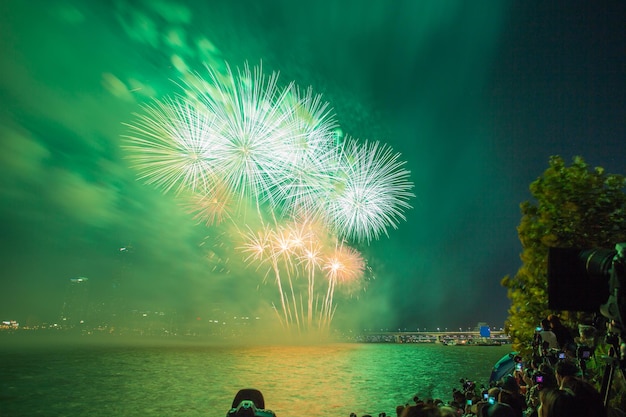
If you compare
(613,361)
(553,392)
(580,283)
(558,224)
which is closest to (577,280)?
(580,283)

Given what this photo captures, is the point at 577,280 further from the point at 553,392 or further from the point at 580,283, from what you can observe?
the point at 553,392

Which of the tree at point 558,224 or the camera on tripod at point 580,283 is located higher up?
the tree at point 558,224

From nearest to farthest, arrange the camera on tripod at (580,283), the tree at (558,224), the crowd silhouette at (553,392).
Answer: the crowd silhouette at (553,392) → the camera on tripod at (580,283) → the tree at (558,224)

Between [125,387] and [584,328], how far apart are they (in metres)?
78.3

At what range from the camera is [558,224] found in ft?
53.3

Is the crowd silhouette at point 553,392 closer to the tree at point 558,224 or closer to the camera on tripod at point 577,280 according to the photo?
the camera on tripod at point 577,280

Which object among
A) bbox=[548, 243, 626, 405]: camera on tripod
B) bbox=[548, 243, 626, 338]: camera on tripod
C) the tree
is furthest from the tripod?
the tree

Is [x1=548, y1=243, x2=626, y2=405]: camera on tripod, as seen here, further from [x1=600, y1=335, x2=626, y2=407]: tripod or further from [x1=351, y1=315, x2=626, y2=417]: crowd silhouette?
[x1=351, y1=315, x2=626, y2=417]: crowd silhouette

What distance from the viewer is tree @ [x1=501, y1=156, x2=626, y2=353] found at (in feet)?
49.8

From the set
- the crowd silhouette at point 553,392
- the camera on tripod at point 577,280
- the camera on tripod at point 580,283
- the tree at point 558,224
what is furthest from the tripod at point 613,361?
the tree at point 558,224

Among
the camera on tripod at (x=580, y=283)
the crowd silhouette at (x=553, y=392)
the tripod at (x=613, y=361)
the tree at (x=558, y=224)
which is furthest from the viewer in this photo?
the tree at (x=558, y=224)

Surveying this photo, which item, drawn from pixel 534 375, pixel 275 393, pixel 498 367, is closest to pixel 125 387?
pixel 275 393

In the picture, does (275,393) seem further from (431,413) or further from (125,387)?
(431,413)

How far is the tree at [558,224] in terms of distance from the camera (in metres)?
15.2
